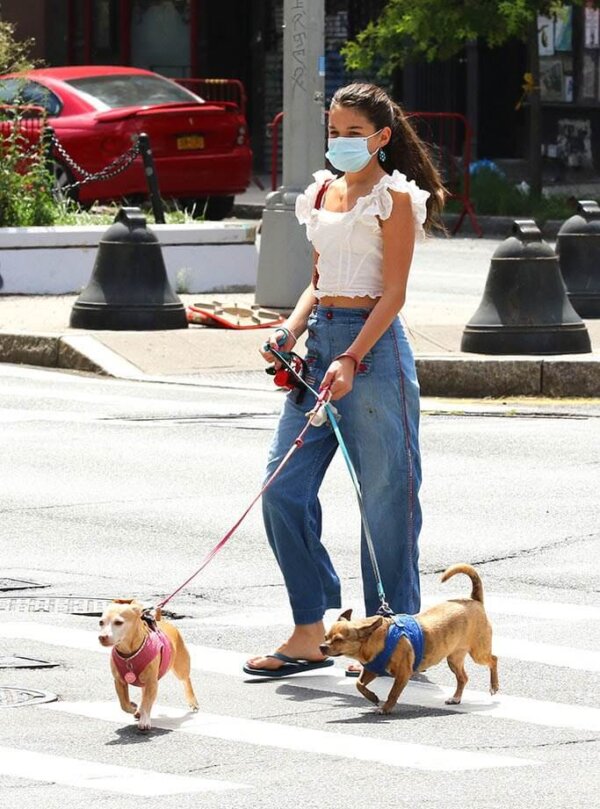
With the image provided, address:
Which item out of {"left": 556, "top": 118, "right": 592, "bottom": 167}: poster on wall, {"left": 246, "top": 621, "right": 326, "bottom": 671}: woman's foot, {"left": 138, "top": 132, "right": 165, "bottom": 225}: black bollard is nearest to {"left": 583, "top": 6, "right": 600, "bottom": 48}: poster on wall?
{"left": 556, "top": 118, "right": 592, "bottom": 167}: poster on wall

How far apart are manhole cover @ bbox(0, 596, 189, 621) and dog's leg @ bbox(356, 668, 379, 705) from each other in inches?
55.3

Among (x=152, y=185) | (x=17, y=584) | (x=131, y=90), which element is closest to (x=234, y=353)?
(x=152, y=185)

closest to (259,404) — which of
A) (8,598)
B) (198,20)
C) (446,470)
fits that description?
(446,470)

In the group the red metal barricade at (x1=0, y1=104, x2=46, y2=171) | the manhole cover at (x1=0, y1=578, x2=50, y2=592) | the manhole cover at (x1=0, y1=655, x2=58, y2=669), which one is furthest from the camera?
the red metal barricade at (x1=0, y1=104, x2=46, y2=171)

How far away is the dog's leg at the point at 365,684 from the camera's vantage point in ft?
20.0

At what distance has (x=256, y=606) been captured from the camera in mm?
7602

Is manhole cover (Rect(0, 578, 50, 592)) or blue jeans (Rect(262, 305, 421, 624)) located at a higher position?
blue jeans (Rect(262, 305, 421, 624))

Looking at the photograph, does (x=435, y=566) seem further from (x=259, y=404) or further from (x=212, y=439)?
(x=259, y=404)

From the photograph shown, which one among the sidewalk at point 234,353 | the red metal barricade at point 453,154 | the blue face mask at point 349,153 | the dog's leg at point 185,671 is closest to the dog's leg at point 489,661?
the dog's leg at point 185,671

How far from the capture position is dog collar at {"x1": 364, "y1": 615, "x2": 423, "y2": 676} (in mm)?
6027

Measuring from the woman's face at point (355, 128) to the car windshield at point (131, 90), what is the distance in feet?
56.8

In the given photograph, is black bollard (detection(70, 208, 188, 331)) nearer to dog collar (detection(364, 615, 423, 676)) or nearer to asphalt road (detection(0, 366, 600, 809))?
asphalt road (detection(0, 366, 600, 809))

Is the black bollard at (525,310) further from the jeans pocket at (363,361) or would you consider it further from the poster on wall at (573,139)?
the poster on wall at (573,139)

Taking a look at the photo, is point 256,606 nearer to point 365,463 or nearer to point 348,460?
point 365,463
